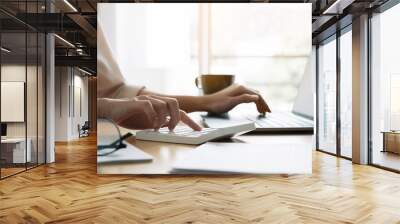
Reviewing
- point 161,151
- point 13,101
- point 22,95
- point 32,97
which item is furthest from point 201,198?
point 32,97

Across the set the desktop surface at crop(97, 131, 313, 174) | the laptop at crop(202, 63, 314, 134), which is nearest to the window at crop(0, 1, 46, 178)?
the desktop surface at crop(97, 131, 313, 174)

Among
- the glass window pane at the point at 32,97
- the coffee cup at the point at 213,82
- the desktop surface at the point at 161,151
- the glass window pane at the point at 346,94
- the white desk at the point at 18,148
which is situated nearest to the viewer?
the desktop surface at the point at 161,151

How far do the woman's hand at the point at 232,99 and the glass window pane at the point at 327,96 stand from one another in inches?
158

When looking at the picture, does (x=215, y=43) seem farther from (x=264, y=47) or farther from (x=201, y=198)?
(x=201, y=198)

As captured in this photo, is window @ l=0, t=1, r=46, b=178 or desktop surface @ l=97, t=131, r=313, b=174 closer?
desktop surface @ l=97, t=131, r=313, b=174

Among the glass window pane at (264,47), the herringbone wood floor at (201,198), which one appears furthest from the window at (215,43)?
the herringbone wood floor at (201,198)

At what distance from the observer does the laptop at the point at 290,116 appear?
5.82 m

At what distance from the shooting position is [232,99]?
579 cm

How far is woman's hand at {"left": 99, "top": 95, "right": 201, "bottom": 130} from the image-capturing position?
5.71 meters

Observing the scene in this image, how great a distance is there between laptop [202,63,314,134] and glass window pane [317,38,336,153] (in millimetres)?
3630

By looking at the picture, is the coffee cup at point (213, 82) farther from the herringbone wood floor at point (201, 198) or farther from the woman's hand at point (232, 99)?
the herringbone wood floor at point (201, 198)

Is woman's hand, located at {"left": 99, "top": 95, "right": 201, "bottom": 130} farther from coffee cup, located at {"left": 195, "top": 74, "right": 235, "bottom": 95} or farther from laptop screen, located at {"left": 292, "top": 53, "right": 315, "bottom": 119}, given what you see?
laptop screen, located at {"left": 292, "top": 53, "right": 315, "bottom": 119}

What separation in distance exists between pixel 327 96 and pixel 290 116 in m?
4.21

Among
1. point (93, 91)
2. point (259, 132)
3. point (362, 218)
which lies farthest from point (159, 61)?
point (93, 91)
